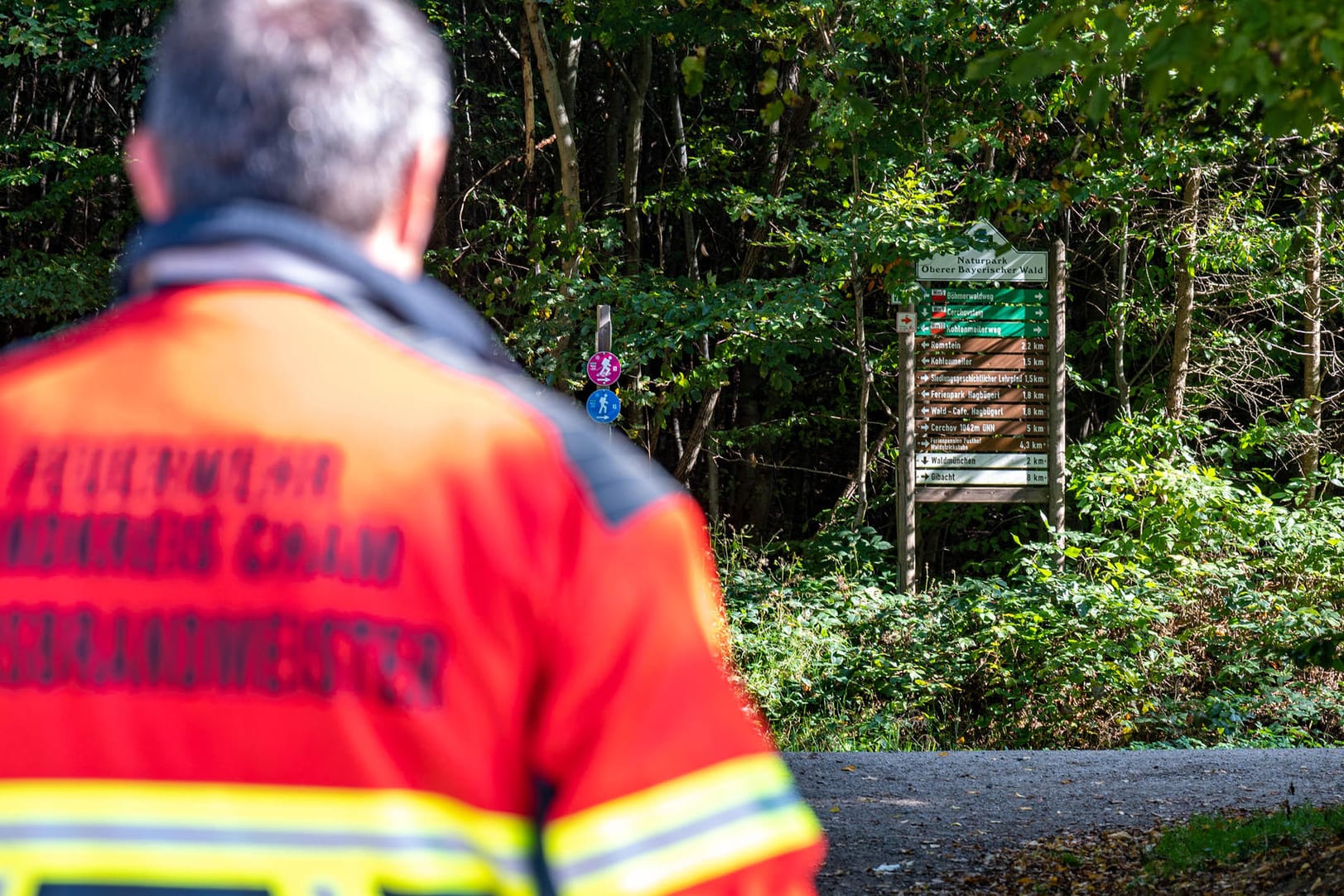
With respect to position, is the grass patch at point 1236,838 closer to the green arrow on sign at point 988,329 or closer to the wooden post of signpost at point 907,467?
the wooden post of signpost at point 907,467

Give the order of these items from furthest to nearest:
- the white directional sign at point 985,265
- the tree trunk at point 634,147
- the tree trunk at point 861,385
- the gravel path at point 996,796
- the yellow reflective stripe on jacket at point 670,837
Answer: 1. the tree trunk at point 634,147
2. the tree trunk at point 861,385
3. the white directional sign at point 985,265
4. the gravel path at point 996,796
5. the yellow reflective stripe on jacket at point 670,837

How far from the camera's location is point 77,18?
13.5m

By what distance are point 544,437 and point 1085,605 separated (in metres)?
10.6

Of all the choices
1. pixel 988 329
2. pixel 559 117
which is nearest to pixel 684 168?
pixel 559 117

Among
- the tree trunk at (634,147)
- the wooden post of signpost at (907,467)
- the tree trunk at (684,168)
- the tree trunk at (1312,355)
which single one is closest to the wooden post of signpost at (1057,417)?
the wooden post of signpost at (907,467)

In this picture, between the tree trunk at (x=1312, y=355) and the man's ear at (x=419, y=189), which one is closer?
the man's ear at (x=419, y=189)

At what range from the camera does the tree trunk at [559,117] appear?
1367 cm

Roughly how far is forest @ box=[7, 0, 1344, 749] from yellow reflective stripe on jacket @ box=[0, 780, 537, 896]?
4594 mm

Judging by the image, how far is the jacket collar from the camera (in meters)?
1.01

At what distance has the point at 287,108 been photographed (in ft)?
3.38

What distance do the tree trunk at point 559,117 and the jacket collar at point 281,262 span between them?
12.6m

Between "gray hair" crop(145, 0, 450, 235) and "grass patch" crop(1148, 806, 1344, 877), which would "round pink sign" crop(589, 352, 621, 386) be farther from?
"gray hair" crop(145, 0, 450, 235)

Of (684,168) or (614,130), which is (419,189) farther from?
(614,130)

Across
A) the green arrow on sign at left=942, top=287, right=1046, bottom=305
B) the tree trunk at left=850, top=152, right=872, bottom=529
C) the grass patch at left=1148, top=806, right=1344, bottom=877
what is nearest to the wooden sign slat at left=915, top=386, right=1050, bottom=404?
the green arrow on sign at left=942, top=287, right=1046, bottom=305
